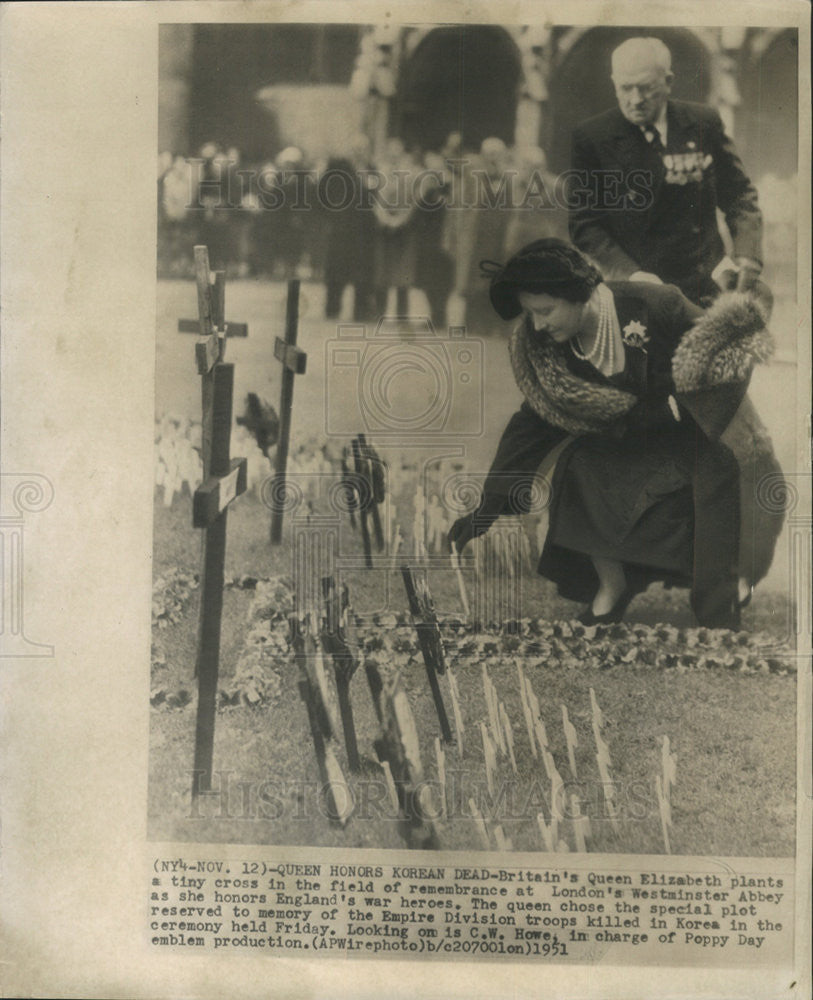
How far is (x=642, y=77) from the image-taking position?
2566mm

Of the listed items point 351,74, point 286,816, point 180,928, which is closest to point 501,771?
point 286,816

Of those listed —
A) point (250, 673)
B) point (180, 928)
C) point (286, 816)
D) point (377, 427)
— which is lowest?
point (180, 928)

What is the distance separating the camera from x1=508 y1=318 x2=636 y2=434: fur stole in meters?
2.59

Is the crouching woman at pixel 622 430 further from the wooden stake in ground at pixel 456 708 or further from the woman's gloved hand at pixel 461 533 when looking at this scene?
the wooden stake in ground at pixel 456 708

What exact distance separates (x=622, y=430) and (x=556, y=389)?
25cm

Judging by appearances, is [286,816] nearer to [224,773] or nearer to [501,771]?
[224,773]

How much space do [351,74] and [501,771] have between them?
223cm

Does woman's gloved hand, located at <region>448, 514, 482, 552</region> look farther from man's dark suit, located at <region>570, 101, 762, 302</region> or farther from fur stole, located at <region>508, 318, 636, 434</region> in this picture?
man's dark suit, located at <region>570, 101, 762, 302</region>

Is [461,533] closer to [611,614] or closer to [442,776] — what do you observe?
[611,614]

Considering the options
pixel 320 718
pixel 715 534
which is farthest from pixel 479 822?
pixel 715 534

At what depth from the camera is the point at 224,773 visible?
8.35ft

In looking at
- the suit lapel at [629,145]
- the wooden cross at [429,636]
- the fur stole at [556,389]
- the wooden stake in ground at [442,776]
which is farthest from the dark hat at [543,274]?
the wooden stake in ground at [442,776]

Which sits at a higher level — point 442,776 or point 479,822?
point 442,776
